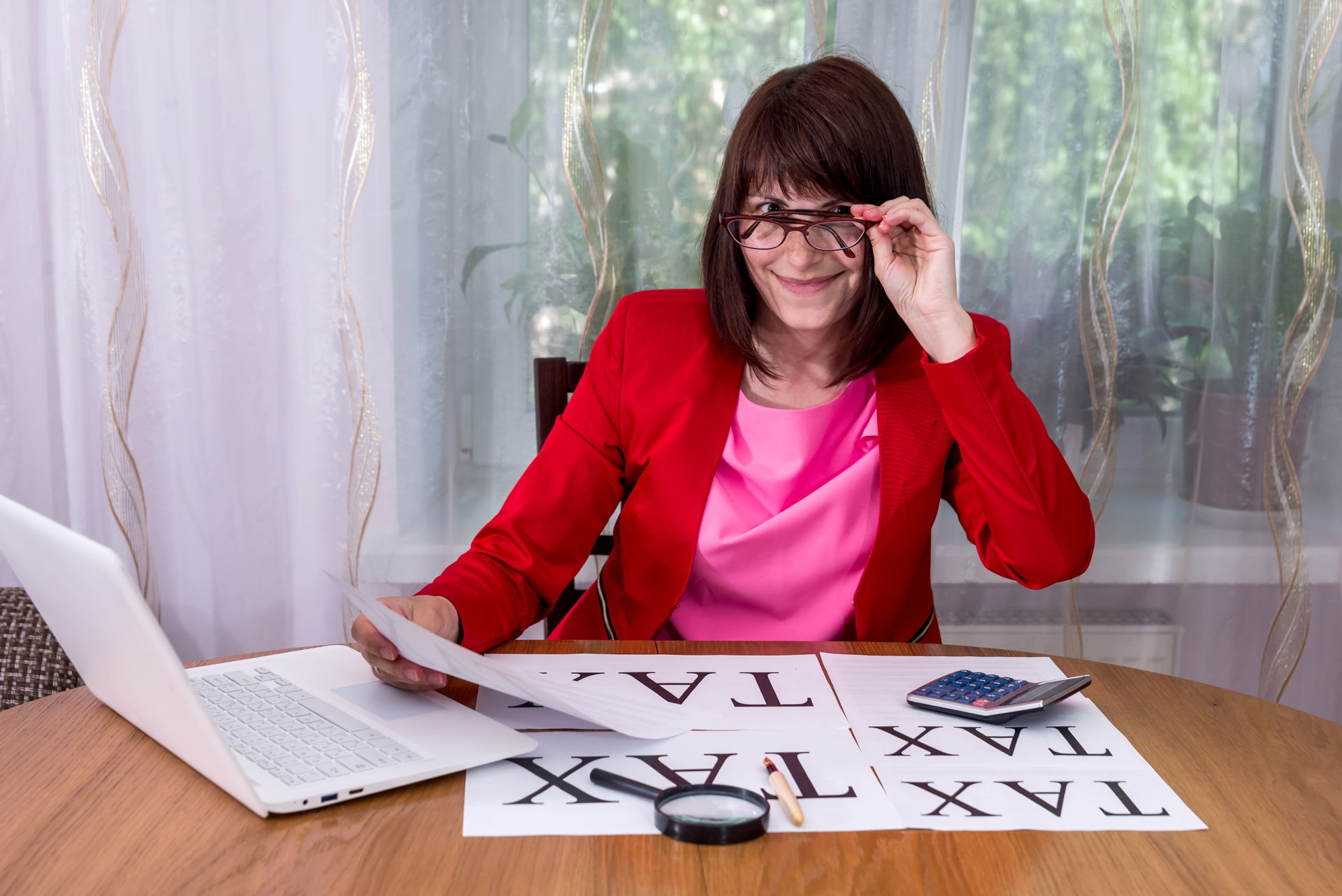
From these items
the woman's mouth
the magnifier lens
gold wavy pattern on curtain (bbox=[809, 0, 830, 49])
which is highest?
gold wavy pattern on curtain (bbox=[809, 0, 830, 49])

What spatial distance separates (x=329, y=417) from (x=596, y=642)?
37.7 inches

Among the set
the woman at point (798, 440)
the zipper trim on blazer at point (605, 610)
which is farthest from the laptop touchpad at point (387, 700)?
the zipper trim on blazer at point (605, 610)

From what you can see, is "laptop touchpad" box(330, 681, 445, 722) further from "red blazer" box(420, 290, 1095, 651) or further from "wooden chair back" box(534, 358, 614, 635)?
"wooden chair back" box(534, 358, 614, 635)

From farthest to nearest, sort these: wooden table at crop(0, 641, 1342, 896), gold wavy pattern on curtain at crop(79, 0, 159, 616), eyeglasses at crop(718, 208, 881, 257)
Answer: gold wavy pattern on curtain at crop(79, 0, 159, 616), eyeglasses at crop(718, 208, 881, 257), wooden table at crop(0, 641, 1342, 896)

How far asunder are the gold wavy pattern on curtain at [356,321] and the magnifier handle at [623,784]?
122cm

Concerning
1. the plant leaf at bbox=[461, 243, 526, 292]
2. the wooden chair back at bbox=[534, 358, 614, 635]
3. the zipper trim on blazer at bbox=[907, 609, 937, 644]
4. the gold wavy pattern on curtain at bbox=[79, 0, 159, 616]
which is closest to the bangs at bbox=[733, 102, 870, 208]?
the wooden chair back at bbox=[534, 358, 614, 635]

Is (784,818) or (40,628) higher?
(784,818)

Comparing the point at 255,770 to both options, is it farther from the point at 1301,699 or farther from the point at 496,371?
the point at 1301,699

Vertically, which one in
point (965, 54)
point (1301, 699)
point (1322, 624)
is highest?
point (965, 54)

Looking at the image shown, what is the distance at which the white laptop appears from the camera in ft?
2.26

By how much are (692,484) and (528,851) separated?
698mm

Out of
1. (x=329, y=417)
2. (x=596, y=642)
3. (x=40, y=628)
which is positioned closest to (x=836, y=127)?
(x=596, y=642)

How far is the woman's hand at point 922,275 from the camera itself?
123cm

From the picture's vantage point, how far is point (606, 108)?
1.82 m
